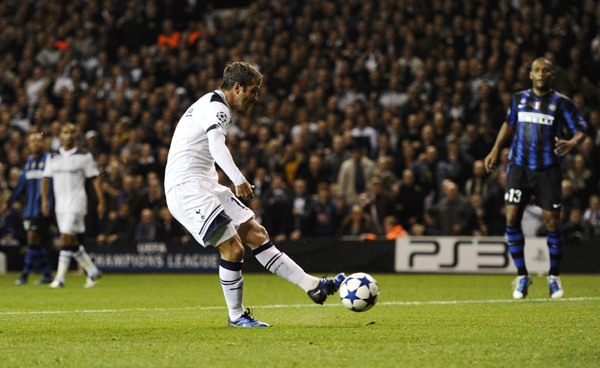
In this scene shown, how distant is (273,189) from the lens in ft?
48.4

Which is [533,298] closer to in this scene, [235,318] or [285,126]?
[235,318]

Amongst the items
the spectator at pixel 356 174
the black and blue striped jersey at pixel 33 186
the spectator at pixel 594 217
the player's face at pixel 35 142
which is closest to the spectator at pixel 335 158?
the spectator at pixel 356 174

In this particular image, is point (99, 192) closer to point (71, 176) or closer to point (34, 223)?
point (71, 176)

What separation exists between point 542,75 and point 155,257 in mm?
8721

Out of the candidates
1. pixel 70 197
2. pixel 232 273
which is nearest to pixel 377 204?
pixel 70 197

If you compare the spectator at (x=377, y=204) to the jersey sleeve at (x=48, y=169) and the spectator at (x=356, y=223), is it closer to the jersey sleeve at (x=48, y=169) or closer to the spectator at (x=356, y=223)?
the spectator at (x=356, y=223)

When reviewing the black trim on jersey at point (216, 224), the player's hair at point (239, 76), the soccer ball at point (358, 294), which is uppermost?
the player's hair at point (239, 76)

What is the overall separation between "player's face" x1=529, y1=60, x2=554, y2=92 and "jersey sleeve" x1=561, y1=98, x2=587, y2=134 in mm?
267

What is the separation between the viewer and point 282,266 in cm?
617

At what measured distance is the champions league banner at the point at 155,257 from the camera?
1476 centimetres

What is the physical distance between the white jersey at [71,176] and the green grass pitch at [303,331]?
1676 millimetres

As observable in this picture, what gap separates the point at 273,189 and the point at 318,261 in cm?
156

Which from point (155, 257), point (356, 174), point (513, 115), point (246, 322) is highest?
point (513, 115)

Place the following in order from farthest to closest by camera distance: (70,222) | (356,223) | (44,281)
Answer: (356,223) < (44,281) < (70,222)
